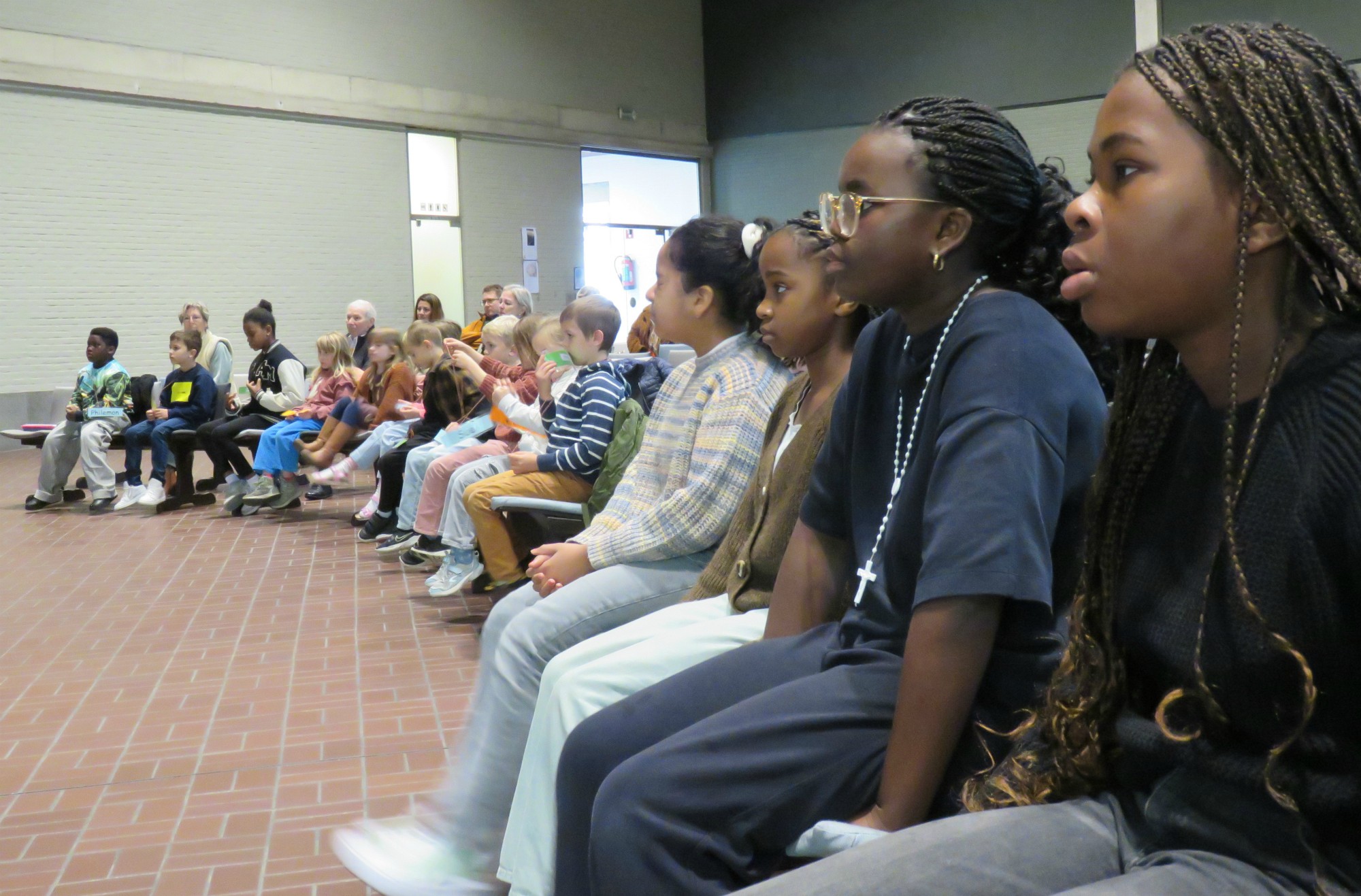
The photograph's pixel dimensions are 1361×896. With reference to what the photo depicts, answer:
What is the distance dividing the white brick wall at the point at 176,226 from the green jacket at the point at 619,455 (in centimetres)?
1075

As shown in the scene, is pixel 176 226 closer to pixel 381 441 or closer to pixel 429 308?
pixel 429 308

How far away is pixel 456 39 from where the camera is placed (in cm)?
1594

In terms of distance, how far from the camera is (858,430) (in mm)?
1831

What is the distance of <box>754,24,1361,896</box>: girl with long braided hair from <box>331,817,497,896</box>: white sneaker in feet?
4.54

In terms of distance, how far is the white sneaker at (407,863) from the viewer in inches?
93.8

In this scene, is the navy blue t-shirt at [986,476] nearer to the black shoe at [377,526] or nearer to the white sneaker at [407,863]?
the white sneaker at [407,863]

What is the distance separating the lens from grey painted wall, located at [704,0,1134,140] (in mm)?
14656

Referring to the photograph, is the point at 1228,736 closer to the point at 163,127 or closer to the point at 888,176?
the point at 888,176

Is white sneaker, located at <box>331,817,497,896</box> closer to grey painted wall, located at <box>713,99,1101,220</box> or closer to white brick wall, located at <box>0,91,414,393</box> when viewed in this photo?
white brick wall, located at <box>0,91,414,393</box>

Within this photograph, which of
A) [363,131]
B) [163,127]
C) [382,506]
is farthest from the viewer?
[363,131]

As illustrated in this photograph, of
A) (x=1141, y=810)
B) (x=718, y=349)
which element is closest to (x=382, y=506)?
(x=718, y=349)

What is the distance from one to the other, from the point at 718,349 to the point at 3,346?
1177 centimetres

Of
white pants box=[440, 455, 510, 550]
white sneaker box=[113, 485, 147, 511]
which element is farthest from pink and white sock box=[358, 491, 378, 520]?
white sneaker box=[113, 485, 147, 511]

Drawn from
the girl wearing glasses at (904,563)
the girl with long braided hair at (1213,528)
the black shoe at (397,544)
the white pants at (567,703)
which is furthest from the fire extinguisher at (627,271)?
the girl with long braided hair at (1213,528)
